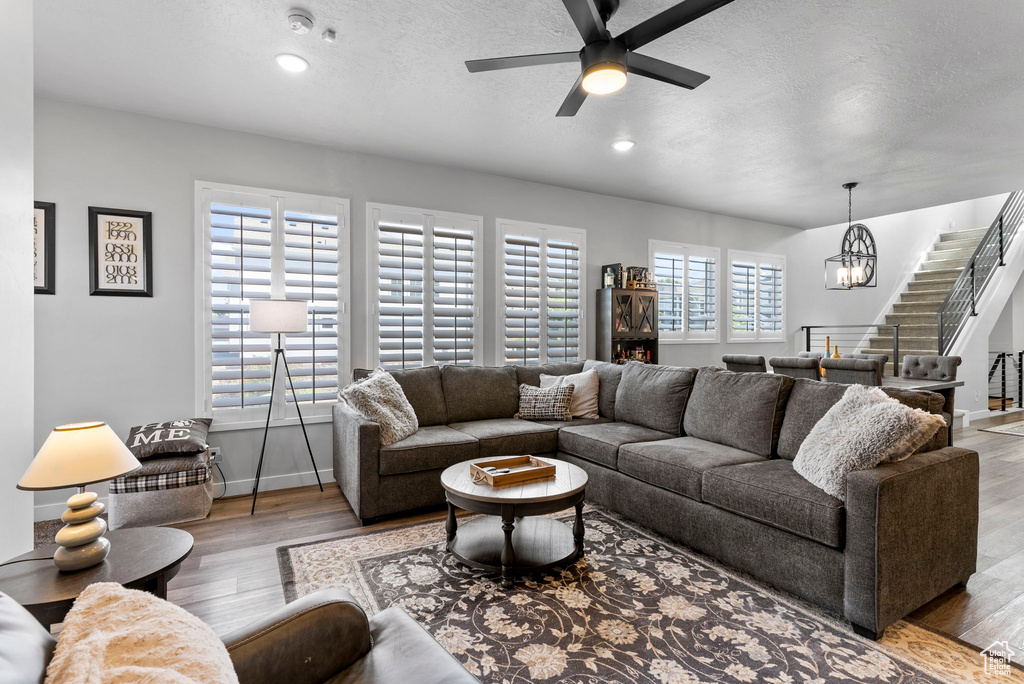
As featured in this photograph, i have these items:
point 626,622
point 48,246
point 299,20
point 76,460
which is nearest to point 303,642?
point 76,460

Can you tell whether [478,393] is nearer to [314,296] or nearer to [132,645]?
[314,296]

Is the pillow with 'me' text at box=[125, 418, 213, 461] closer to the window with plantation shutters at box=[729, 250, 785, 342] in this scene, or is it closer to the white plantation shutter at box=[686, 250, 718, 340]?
the white plantation shutter at box=[686, 250, 718, 340]

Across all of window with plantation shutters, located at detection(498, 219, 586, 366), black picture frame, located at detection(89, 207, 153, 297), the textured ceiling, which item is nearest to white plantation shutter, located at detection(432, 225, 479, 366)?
window with plantation shutters, located at detection(498, 219, 586, 366)

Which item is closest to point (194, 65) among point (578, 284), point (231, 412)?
point (231, 412)

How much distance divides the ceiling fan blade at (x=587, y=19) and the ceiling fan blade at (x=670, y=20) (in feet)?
0.19

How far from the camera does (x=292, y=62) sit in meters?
2.79

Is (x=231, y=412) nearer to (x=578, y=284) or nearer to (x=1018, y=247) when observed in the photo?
(x=578, y=284)

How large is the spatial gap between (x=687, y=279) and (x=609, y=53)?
458 centimetres

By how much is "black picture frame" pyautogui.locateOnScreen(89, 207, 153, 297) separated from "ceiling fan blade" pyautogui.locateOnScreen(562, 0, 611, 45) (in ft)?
10.6

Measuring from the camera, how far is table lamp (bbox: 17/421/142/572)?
4.80 ft

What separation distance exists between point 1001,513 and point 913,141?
283cm

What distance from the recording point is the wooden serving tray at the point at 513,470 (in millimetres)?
2514

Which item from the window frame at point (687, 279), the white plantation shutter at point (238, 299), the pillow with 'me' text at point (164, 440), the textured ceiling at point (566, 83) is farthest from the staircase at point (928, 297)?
the pillow with 'me' text at point (164, 440)

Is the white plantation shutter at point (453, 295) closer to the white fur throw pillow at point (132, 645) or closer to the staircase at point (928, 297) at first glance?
the white fur throw pillow at point (132, 645)
